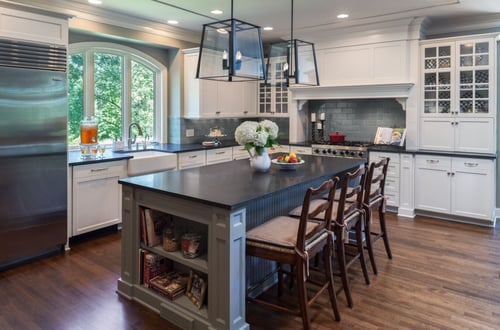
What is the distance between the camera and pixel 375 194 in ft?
11.6

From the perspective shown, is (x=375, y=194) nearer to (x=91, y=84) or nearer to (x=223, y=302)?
(x=223, y=302)

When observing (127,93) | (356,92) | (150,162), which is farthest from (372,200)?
(127,93)

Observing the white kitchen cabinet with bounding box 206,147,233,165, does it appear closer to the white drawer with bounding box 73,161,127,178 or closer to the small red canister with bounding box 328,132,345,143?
the white drawer with bounding box 73,161,127,178

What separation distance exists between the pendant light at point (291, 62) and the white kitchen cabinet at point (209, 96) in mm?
1998

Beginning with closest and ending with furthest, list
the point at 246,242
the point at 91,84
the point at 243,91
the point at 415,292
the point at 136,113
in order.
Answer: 1. the point at 246,242
2. the point at 415,292
3. the point at 91,84
4. the point at 136,113
5. the point at 243,91

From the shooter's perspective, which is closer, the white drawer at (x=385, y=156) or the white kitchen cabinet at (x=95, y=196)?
the white kitchen cabinet at (x=95, y=196)

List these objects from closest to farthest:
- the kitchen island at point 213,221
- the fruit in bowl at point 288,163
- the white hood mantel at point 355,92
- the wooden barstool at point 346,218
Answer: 1. the kitchen island at point 213,221
2. the wooden barstool at point 346,218
3. the fruit in bowl at point 288,163
4. the white hood mantel at point 355,92

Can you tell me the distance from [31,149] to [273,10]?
120 inches

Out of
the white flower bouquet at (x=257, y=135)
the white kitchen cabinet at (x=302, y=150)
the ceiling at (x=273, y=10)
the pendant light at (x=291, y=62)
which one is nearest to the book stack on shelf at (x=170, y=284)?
the white flower bouquet at (x=257, y=135)

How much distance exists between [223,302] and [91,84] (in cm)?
362

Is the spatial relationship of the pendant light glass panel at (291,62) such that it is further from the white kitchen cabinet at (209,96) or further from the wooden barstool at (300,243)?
the white kitchen cabinet at (209,96)

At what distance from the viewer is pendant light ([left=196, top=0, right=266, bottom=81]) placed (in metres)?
2.86

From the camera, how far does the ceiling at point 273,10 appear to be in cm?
420

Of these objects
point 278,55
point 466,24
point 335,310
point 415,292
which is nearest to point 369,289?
point 415,292
